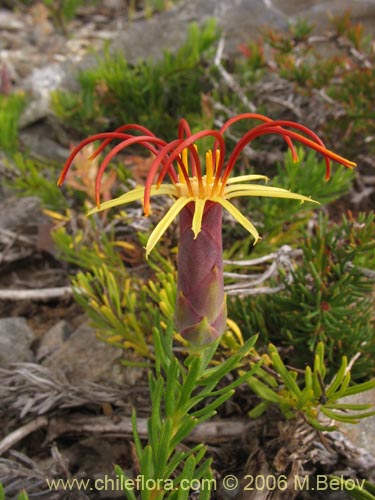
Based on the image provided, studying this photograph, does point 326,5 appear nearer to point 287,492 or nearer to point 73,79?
point 73,79

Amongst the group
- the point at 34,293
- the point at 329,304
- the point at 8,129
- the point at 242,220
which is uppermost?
the point at 242,220

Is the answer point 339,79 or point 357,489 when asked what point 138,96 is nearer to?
point 339,79

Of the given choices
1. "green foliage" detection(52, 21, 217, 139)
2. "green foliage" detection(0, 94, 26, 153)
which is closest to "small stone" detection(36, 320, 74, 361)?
"green foliage" detection(0, 94, 26, 153)

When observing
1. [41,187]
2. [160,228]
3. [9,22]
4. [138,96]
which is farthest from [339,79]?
[9,22]

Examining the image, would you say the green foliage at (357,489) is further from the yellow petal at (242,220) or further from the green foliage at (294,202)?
the green foliage at (294,202)

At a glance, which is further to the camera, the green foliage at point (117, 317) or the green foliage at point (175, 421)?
the green foliage at point (117, 317)

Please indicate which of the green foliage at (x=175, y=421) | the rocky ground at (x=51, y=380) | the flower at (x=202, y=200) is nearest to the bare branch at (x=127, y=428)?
the rocky ground at (x=51, y=380)
